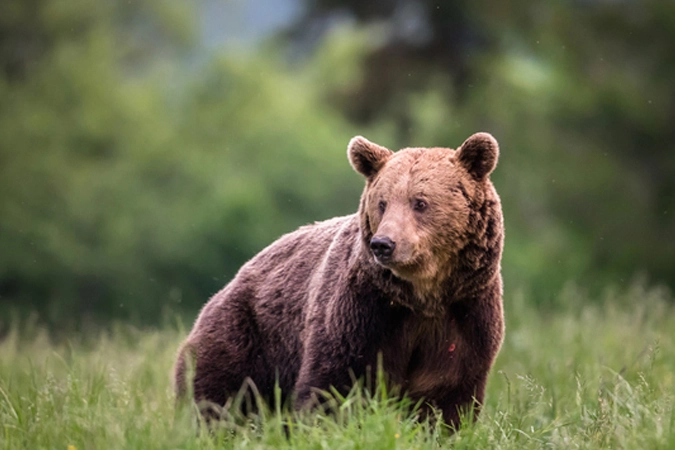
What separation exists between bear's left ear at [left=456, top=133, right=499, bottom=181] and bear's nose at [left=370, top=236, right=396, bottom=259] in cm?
66

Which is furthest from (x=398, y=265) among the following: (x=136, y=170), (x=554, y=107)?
(x=136, y=170)

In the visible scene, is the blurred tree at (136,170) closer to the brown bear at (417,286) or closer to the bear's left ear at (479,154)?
the brown bear at (417,286)

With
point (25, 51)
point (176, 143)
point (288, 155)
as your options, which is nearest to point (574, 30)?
point (288, 155)

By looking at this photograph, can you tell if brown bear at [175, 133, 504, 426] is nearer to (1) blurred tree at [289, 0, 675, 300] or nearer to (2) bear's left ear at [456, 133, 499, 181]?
(2) bear's left ear at [456, 133, 499, 181]

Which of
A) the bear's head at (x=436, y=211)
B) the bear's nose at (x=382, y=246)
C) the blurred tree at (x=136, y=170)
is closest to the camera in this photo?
the bear's nose at (x=382, y=246)

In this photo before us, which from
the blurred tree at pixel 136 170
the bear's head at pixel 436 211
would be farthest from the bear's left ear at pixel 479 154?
the blurred tree at pixel 136 170

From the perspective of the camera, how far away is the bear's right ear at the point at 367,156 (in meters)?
5.00

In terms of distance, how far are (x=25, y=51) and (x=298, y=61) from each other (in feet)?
23.3

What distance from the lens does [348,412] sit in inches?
170

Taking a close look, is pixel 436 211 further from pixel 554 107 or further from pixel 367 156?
pixel 554 107

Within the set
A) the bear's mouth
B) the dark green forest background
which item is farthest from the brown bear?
→ the dark green forest background

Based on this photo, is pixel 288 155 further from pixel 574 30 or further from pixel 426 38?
pixel 574 30

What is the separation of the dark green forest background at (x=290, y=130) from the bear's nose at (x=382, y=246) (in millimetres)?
12141

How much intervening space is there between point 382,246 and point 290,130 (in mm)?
19006
